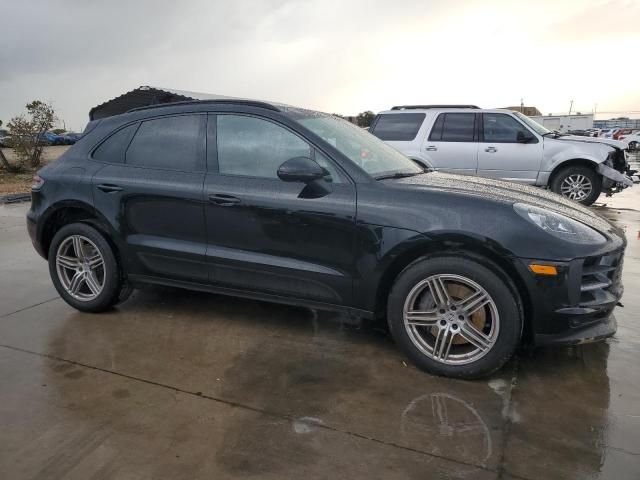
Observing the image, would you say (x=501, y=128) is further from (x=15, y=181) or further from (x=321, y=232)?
(x=15, y=181)

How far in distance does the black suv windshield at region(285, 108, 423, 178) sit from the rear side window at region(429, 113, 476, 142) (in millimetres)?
5827

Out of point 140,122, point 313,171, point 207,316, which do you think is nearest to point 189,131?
point 140,122

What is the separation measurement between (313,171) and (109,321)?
2.19 metres

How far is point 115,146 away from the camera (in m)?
4.21

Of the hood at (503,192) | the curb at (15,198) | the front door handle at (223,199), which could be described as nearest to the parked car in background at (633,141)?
the curb at (15,198)

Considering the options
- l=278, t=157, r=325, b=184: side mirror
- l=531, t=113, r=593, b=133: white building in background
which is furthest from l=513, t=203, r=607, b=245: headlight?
l=531, t=113, r=593, b=133: white building in background

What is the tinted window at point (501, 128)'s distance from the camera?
9.54 m

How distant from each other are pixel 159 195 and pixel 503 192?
8.06 feet

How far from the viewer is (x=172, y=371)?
3.37 m

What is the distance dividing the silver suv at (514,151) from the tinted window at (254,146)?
20.6ft

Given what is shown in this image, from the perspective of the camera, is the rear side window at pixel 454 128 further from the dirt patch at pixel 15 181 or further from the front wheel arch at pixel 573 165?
the dirt patch at pixel 15 181

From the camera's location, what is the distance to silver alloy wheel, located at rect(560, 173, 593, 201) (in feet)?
31.4

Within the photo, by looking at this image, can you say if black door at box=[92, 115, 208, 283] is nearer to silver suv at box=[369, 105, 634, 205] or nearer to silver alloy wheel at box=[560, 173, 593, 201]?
silver suv at box=[369, 105, 634, 205]

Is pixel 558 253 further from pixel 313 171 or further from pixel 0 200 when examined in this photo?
pixel 0 200
